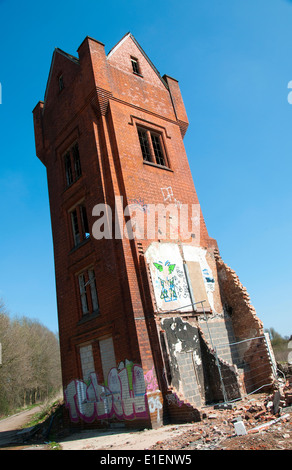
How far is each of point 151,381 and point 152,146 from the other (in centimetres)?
972

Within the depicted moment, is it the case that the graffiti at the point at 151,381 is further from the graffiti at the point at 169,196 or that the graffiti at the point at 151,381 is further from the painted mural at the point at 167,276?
the graffiti at the point at 169,196

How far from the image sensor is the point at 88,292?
13.6 metres

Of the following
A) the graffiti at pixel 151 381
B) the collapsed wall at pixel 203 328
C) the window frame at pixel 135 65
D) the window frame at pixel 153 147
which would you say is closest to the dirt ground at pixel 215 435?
the collapsed wall at pixel 203 328

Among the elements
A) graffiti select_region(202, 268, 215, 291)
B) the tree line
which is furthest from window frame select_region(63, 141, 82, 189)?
the tree line

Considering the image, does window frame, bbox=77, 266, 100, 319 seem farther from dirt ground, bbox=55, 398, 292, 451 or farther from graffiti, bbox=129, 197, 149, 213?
dirt ground, bbox=55, 398, 292, 451

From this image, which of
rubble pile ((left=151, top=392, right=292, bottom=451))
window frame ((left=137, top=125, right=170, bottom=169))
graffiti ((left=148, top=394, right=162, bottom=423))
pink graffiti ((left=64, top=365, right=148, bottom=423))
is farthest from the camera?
window frame ((left=137, top=125, right=170, bottom=169))

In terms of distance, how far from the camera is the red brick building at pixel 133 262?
11.0 m

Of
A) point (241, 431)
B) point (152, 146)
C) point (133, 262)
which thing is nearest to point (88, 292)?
point (133, 262)

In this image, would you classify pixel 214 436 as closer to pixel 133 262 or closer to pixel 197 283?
pixel 133 262

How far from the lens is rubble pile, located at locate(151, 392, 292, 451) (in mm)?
6078

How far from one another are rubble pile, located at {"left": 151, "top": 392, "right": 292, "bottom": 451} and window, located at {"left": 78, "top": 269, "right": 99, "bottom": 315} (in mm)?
5641
